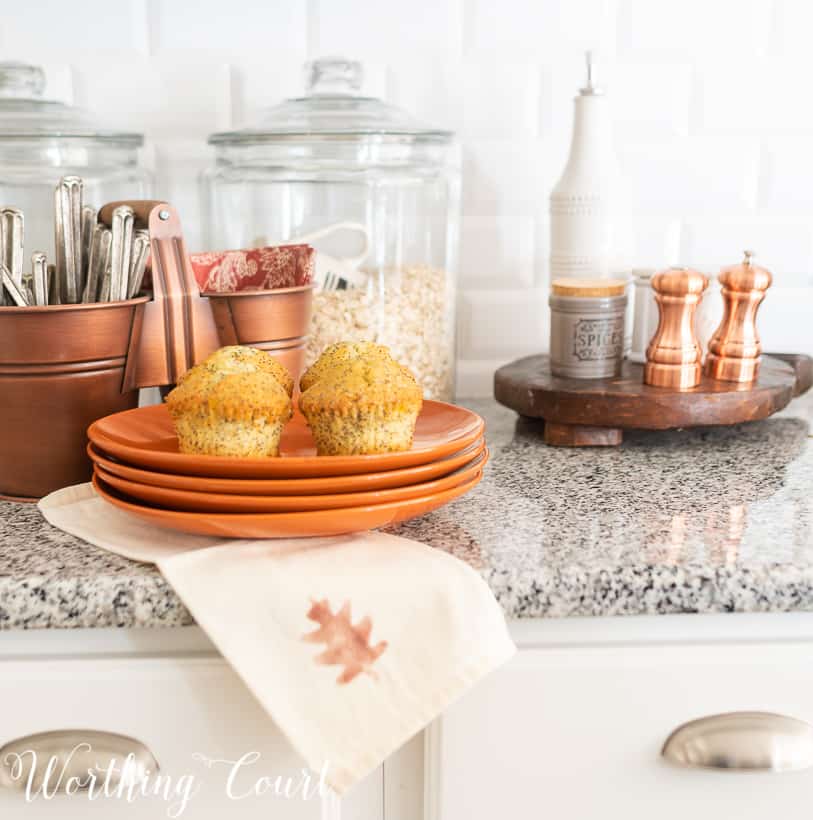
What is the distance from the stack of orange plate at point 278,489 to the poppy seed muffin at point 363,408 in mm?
22

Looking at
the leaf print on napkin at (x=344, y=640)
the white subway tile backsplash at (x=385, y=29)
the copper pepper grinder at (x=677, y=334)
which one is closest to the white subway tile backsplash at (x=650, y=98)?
the white subway tile backsplash at (x=385, y=29)

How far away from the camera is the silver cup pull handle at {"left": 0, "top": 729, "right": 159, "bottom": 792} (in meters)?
0.66

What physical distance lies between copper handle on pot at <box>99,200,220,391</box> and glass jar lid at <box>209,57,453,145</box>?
247 millimetres

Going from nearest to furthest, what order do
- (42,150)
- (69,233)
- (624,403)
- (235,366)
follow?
(235,366) < (69,233) < (624,403) < (42,150)

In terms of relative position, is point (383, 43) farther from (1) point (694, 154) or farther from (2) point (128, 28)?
(1) point (694, 154)

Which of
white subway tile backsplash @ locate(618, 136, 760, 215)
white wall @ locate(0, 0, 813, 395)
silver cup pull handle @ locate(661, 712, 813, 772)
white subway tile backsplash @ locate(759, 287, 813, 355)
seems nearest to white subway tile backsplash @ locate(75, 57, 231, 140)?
white wall @ locate(0, 0, 813, 395)

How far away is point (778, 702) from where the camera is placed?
685 mm

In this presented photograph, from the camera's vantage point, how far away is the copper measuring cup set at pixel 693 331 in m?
0.98

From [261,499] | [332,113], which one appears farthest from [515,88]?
[261,499]

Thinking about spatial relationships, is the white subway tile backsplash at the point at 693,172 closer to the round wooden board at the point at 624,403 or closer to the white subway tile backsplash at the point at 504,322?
the white subway tile backsplash at the point at 504,322

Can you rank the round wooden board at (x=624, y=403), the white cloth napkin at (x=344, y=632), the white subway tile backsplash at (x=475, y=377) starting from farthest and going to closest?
the white subway tile backsplash at (x=475, y=377), the round wooden board at (x=624, y=403), the white cloth napkin at (x=344, y=632)

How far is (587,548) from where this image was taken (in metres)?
0.71

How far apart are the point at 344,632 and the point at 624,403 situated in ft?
1.50

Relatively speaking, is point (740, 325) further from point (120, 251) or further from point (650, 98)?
point (120, 251)
